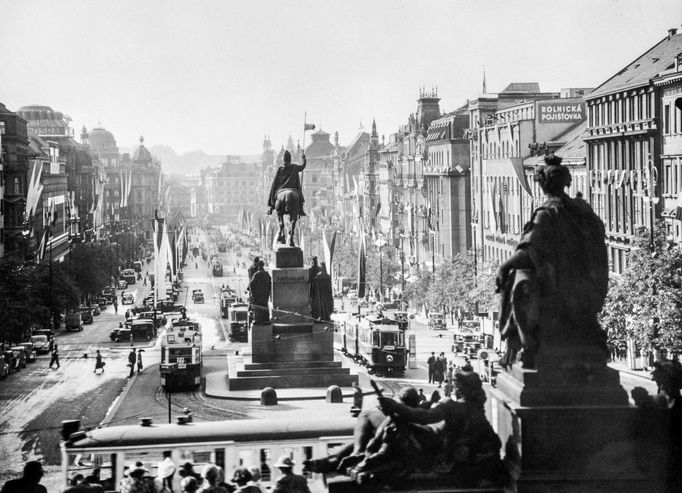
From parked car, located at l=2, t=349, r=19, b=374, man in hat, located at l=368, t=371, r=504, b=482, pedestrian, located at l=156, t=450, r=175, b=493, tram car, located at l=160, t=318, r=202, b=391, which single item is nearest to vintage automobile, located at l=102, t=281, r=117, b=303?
parked car, located at l=2, t=349, r=19, b=374

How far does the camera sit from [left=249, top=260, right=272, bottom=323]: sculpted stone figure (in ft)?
167

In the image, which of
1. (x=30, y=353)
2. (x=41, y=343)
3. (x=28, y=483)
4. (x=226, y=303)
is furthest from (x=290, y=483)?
(x=226, y=303)

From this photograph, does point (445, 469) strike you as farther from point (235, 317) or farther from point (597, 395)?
point (235, 317)

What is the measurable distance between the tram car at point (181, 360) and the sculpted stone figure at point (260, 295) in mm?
3574

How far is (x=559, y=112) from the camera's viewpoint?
101 metres

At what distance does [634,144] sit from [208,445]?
57849 mm

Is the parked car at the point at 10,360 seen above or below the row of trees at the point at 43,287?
below

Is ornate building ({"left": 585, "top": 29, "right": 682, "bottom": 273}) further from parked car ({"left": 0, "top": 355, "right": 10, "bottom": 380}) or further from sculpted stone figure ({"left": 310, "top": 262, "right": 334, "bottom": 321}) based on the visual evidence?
parked car ({"left": 0, "top": 355, "right": 10, "bottom": 380})

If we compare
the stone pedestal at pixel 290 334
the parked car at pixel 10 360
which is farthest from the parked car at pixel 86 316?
the stone pedestal at pixel 290 334

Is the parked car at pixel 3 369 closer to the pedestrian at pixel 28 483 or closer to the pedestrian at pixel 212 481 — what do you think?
the pedestrian at pixel 212 481

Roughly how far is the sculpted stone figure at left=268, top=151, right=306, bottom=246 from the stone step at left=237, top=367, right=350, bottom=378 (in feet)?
16.8

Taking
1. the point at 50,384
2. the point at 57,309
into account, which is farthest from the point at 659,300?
the point at 57,309

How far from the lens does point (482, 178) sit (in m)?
114

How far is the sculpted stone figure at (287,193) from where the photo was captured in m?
52.4
